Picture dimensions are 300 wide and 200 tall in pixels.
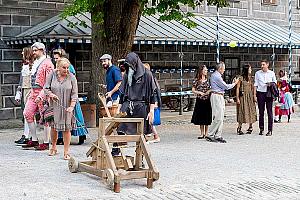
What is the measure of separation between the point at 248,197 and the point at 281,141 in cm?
504

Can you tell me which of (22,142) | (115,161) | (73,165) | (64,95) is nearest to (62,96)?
(64,95)

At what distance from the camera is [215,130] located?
11570 millimetres

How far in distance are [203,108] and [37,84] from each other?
3679 millimetres

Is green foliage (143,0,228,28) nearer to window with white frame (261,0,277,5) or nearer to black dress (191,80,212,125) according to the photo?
black dress (191,80,212,125)

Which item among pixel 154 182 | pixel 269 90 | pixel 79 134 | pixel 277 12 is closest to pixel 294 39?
pixel 277 12

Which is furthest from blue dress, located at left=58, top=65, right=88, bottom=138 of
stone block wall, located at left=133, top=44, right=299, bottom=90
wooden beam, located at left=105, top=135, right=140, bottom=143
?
stone block wall, located at left=133, top=44, right=299, bottom=90

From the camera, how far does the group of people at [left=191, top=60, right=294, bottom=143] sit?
453 inches

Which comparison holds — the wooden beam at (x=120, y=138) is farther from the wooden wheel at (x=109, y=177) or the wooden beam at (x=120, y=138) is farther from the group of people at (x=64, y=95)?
the group of people at (x=64, y=95)

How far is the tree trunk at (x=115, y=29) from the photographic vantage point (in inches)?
527

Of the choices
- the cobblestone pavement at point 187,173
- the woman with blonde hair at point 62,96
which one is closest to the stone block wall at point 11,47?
the cobblestone pavement at point 187,173

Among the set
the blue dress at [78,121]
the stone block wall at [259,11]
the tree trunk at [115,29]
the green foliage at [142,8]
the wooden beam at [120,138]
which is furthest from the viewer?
the stone block wall at [259,11]

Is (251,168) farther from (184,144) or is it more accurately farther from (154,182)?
(184,144)

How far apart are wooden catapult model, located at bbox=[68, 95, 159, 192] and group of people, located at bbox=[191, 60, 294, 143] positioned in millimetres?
3825

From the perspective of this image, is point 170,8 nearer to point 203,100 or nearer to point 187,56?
point 203,100
